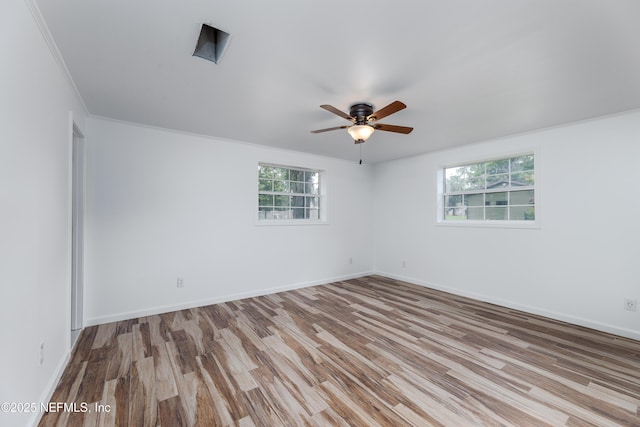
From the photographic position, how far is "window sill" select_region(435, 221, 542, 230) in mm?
3632

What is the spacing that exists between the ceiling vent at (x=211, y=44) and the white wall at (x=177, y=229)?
2.08 metres

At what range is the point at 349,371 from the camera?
2.23 m

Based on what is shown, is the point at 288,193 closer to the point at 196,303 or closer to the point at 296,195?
the point at 296,195

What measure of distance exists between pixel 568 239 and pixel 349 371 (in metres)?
3.26

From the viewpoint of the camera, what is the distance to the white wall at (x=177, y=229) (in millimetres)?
3207

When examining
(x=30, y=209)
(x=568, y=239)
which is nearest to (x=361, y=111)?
(x=30, y=209)

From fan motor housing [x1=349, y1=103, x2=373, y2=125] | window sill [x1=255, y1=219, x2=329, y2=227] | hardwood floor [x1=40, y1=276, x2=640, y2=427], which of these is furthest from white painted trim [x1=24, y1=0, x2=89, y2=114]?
window sill [x1=255, y1=219, x2=329, y2=227]

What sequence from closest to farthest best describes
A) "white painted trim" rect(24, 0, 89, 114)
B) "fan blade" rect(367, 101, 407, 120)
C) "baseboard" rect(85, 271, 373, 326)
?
"white painted trim" rect(24, 0, 89, 114)
"fan blade" rect(367, 101, 407, 120)
"baseboard" rect(85, 271, 373, 326)

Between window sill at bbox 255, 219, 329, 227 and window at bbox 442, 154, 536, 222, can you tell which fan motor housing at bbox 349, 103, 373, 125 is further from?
window at bbox 442, 154, 536, 222

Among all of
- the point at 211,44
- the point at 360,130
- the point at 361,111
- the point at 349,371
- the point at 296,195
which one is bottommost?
the point at 349,371

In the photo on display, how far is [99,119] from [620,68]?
5.16 m

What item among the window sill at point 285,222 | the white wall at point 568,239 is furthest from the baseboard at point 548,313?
the window sill at point 285,222

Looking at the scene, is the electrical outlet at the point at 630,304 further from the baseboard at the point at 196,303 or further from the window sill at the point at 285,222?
the window sill at the point at 285,222

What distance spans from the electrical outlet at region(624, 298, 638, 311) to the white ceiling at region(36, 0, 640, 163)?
210 cm
